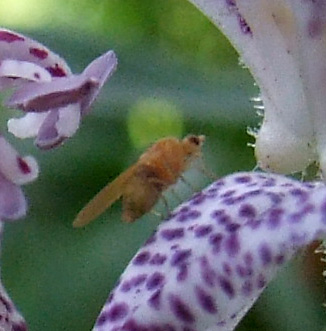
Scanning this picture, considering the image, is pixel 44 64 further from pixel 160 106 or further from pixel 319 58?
pixel 160 106

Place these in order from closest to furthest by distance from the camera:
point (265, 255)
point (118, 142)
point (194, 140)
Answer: point (265, 255) → point (194, 140) → point (118, 142)

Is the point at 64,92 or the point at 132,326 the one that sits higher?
the point at 64,92

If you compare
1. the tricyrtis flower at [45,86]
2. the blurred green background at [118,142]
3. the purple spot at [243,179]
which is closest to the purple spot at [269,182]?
the purple spot at [243,179]

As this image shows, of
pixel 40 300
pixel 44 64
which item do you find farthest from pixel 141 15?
pixel 44 64

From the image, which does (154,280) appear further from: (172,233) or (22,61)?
(22,61)

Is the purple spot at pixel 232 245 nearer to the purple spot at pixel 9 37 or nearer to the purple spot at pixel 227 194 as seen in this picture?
the purple spot at pixel 227 194

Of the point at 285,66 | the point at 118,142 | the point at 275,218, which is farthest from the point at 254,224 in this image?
the point at 118,142
